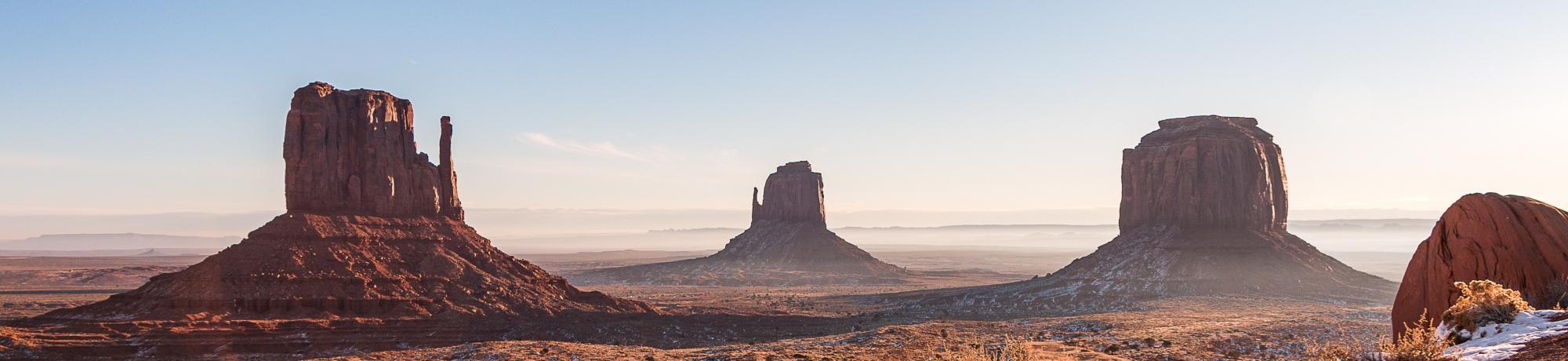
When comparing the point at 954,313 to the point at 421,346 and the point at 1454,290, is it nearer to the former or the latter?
the point at 421,346

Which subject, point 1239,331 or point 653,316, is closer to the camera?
point 1239,331

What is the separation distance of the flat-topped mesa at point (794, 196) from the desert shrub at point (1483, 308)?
131m

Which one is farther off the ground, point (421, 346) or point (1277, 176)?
point (1277, 176)

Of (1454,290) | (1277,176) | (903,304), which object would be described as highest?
(1277,176)

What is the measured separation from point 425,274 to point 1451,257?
45.5 metres

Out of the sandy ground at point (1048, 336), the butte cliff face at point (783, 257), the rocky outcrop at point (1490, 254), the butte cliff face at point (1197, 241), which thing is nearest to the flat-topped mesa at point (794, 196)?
the butte cliff face at point (783, 257)

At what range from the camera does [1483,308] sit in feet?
43.5

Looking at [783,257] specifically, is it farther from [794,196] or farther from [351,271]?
[351,271]

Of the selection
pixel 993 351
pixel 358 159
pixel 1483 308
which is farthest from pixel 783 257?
pixel 1483 308

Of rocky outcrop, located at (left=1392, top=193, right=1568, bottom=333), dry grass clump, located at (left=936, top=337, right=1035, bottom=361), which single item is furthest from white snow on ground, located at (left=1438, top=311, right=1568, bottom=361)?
dry grass clump, located at (left=936, top=337, right=1035, bottom=361)

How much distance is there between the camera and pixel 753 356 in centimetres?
3369

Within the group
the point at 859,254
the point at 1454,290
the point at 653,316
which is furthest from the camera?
the point at 859,254

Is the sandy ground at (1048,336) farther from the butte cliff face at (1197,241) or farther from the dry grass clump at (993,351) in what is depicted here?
the butte cliff face at (1197,241)

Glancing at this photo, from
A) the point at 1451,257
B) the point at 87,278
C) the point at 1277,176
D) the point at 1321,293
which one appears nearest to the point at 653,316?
the point at 1451,257
